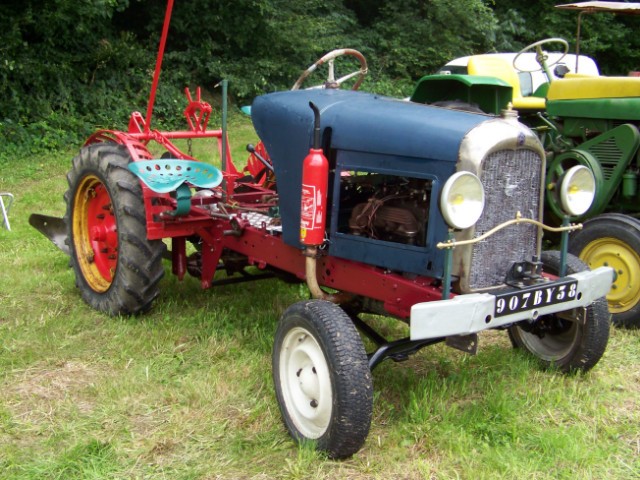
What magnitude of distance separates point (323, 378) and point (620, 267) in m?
2.40

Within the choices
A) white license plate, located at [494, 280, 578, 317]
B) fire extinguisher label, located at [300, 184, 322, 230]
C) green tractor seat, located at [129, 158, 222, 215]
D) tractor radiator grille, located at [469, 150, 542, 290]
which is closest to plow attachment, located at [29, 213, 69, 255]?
green tractor seat, located at [129, 158, 222, 215]

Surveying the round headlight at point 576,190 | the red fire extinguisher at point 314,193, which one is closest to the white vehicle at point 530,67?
the round headlight at point 576,190

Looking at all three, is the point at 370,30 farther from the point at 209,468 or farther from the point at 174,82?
the point at 209,468

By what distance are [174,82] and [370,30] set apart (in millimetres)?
5124

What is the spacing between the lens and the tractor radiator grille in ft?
8.82

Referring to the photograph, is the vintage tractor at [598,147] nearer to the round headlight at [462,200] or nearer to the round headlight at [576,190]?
the round headlight at [576,190]

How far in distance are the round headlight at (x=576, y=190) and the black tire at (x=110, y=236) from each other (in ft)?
7.15

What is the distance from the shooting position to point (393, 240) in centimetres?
288

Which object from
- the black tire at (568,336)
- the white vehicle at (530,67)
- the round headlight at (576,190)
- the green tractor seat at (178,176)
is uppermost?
the white vehicle at (530,67)

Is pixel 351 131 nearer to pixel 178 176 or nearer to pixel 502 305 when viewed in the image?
pixel 502 305

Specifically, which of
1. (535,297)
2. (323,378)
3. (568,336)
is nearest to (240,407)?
(323,378)

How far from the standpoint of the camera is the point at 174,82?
40.9ft

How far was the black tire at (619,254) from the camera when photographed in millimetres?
4047

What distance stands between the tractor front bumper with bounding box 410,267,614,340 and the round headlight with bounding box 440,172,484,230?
0.28 metres
